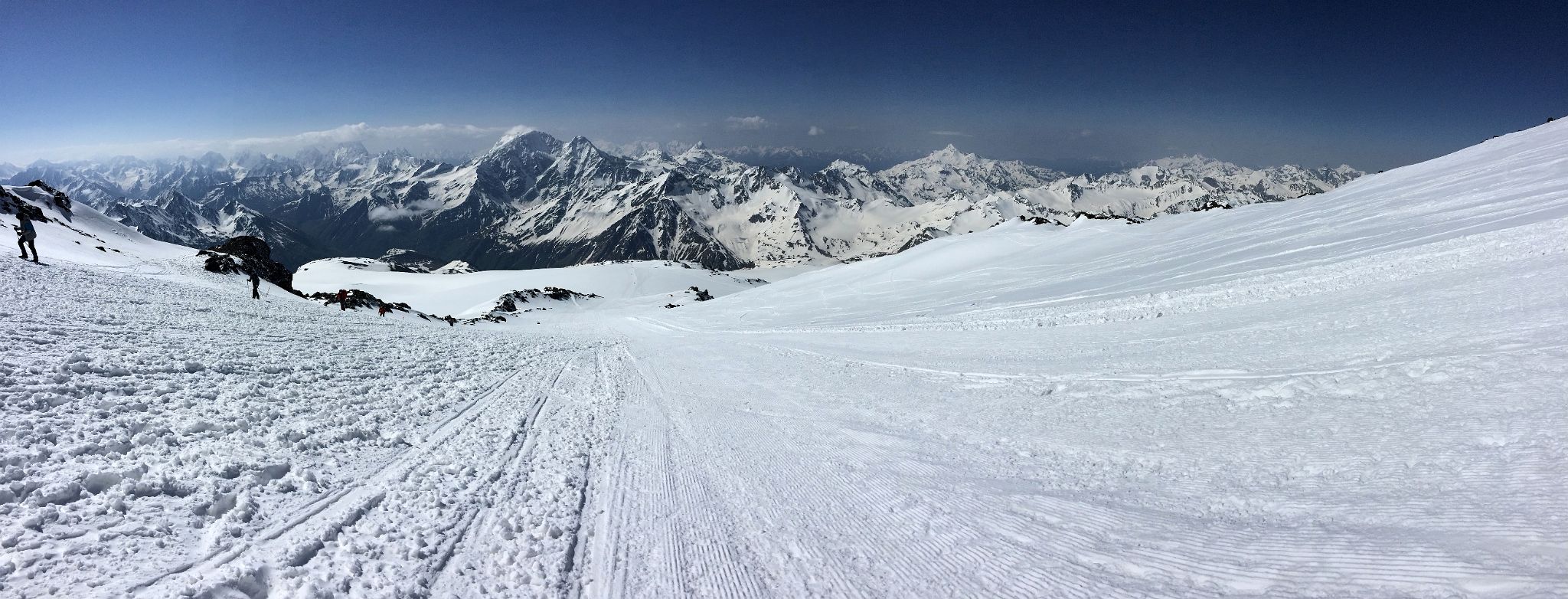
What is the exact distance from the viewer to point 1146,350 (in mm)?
12352

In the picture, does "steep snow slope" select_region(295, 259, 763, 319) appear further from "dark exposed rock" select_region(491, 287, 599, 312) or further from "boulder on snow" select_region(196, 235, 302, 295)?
"boulder on snow" select_region(196, 235, 302, 295)

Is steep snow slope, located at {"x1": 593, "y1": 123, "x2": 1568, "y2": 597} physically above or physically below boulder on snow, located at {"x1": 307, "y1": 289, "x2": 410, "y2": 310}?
below

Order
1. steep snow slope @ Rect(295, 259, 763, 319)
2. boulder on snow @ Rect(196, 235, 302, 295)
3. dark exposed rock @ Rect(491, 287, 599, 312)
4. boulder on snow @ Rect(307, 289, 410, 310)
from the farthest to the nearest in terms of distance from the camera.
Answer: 1. steep snow slope @ Rect(295, 259, 763, 319)
2. dark exposed rock @ Rect(491, 287, 599, 312)
3. boulder on snow @ Rect(196, 235, 302, 295)
4. boulder on snow @ Rect(307, 289, 410, 310)

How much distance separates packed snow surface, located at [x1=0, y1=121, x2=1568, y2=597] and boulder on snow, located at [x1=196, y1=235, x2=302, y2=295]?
81.7 feet

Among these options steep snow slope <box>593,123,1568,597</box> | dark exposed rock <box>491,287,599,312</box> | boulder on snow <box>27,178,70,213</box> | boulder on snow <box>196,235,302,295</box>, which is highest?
boulder on snow <box>27,178,70,213</box>

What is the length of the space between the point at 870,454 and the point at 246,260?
159 ft

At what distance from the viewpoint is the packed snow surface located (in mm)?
5047

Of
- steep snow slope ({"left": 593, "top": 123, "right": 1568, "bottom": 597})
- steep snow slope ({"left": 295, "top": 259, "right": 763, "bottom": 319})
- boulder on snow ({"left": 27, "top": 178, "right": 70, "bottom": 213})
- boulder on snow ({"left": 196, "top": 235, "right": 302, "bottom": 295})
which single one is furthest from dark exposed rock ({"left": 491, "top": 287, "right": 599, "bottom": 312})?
steep snow slope ({"left": 593, "top": 123, "right": 1568, "bottom": 597})

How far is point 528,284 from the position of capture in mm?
105312

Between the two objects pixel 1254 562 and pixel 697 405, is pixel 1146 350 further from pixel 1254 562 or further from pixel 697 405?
pixel 697 405

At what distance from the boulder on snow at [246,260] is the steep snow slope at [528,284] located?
2136 centimetres

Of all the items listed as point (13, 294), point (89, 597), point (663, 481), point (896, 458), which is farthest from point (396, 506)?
point (13, 294)

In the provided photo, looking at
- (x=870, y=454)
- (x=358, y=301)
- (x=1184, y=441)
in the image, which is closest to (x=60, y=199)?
(x=358, y=301)

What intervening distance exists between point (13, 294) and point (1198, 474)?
26157 millimetres
